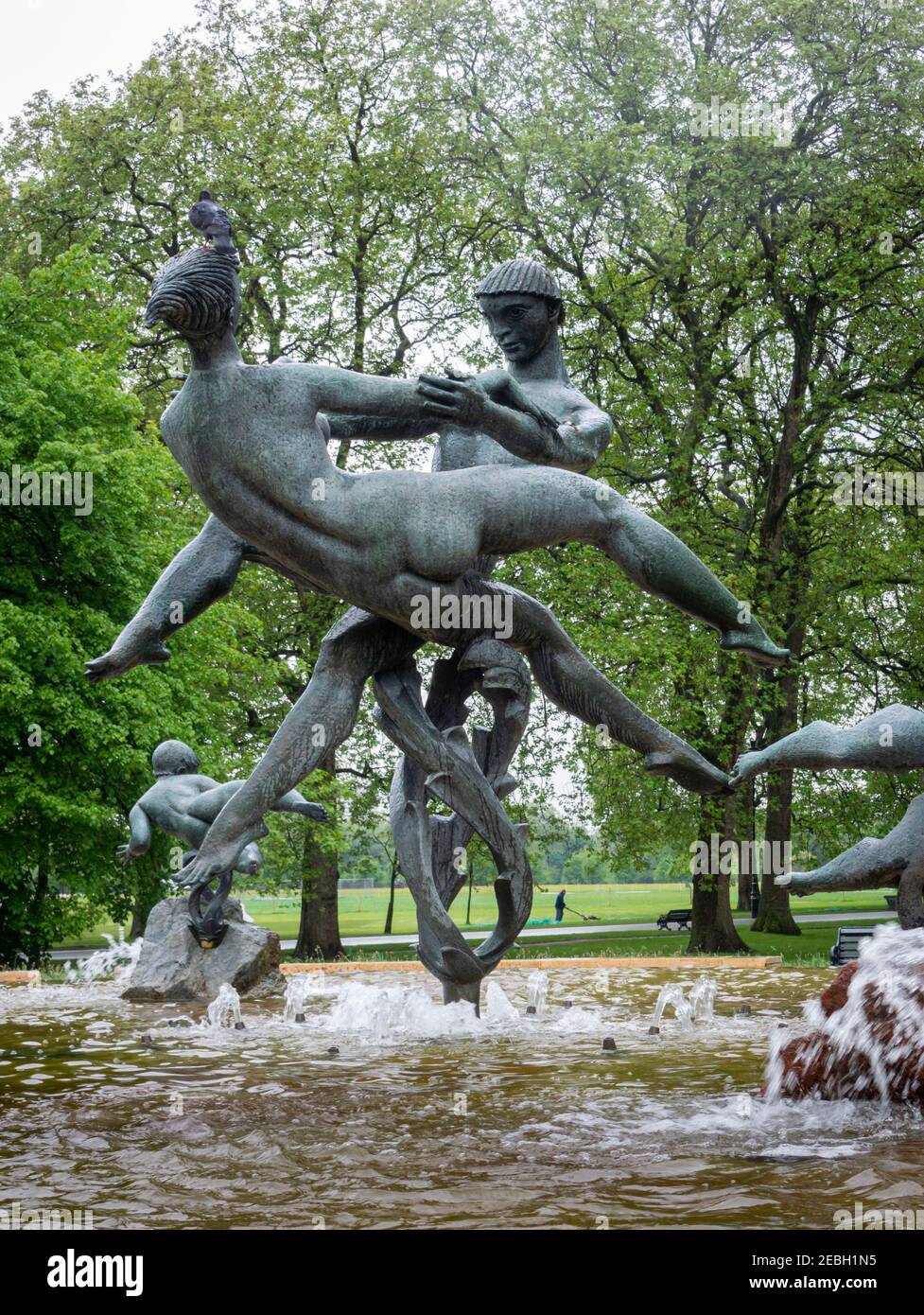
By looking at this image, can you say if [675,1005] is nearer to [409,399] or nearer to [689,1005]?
[689,1005]

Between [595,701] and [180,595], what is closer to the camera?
[180,595]

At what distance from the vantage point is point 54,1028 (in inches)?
248

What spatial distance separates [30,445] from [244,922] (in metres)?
10.8

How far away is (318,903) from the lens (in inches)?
878

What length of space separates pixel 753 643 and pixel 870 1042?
174 centimetres

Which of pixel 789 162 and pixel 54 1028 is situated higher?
pixel 789 162

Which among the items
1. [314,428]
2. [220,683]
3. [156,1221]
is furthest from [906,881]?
[220,683]

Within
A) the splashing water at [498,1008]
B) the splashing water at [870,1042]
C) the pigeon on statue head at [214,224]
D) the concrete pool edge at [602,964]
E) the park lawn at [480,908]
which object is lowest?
Answer: the park lawn at [480,908]

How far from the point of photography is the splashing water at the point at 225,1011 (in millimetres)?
6426

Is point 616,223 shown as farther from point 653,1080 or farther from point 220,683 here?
point 653,1080

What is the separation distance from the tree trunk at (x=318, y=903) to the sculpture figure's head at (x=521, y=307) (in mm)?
16746

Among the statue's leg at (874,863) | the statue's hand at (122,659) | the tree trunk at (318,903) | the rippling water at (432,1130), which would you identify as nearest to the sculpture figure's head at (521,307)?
the statue's hand at (122,659)

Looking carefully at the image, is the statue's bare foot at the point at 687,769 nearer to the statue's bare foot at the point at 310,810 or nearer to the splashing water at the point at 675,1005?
the splashing water at the point at 675,1005

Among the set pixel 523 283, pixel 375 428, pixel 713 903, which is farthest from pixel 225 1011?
pixel 713 903
